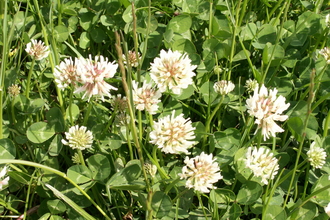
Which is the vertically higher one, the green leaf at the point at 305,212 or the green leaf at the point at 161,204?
the green leaf at the point at 161,204

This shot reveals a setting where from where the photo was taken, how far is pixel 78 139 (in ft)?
4.61

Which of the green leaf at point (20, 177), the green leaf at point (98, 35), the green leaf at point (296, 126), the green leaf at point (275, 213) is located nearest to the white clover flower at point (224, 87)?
the green leaf at point (296, 126)

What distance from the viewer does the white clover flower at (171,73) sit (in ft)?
4.21

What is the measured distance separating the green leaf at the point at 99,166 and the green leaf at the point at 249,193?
491mm

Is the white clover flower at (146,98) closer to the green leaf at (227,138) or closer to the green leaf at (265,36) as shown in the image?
the green leaf at (227,138)

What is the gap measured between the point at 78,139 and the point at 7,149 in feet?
0.98

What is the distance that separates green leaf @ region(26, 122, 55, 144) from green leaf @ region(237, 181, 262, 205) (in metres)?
0.76

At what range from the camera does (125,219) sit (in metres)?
1.54

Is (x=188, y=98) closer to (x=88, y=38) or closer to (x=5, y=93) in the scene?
(x=88, y=38)

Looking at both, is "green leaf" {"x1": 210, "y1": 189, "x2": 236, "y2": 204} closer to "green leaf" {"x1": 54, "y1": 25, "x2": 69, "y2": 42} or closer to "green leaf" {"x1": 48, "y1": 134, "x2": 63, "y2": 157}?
"green leaf" {"x1": 48, "y1": 134, "x2": 63, "y2": 157}

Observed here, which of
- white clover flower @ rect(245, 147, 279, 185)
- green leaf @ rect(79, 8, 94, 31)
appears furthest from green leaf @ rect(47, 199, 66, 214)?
green leaf @ rect(79, 8, 94, 31)

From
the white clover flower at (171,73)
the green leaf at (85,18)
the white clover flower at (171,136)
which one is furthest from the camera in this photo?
the green leaf at (85,18)

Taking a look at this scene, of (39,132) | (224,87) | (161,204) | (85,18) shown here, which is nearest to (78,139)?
(39,132)

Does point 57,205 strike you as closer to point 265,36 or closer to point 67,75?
point 67,75
